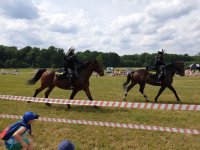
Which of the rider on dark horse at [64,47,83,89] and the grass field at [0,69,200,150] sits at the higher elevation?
the rider on dark horse at [64,47,83,89]

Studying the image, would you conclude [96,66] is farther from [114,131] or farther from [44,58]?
[44,58]

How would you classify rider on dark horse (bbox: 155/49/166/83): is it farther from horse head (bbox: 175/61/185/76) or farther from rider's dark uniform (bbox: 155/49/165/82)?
horse head (bbox: 175/61/185/76)

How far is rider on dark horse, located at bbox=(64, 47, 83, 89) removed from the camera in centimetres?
1426

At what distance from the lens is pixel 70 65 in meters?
14.6

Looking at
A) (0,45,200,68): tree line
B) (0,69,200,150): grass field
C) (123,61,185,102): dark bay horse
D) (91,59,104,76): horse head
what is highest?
(91,59,104,76): horse head

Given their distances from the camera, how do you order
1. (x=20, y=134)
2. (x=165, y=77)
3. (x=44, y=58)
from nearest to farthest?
(x=20, y=134) < (x=165, y=77) < (x=44, y=58)

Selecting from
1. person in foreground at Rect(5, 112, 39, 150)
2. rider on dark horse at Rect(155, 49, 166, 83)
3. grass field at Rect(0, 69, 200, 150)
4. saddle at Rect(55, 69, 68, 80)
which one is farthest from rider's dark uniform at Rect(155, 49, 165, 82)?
person in foreground at Rect(5, 112, 39, 150)

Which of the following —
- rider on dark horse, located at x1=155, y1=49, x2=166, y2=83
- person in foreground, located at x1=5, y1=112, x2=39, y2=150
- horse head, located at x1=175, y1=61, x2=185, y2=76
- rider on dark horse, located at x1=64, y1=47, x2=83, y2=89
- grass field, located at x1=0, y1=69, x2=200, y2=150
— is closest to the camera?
person in foreground, located at x1=5, y1=112, x2=39, y2=150

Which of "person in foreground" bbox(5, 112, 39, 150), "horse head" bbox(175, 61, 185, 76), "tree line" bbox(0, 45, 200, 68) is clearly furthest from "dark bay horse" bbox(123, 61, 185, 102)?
"tree line" bbox(0, 45, 200, 68)

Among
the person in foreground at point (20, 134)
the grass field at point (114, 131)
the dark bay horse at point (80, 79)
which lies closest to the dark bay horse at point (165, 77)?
the dark bay horse at point (80, 79)

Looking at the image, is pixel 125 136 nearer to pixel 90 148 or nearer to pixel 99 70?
pixel 90 148

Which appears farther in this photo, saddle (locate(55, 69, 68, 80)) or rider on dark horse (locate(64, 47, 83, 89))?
saddle (locate(55, 69, 68, 80))

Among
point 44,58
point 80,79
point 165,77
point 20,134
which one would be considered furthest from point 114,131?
point 44,58

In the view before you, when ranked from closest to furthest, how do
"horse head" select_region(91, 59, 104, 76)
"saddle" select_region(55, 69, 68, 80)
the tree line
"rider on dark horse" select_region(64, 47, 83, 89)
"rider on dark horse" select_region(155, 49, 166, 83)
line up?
1. "rider on dark horse" select_region(64, 47, 83, 89)
2. "saddle" select_region(55, 69, 68, 80)
3. "horse head" select_region(91, 59, 104, 76)
4. "rider on dark horse" select_region(155, 49, 166, 83)
5. the tree line
